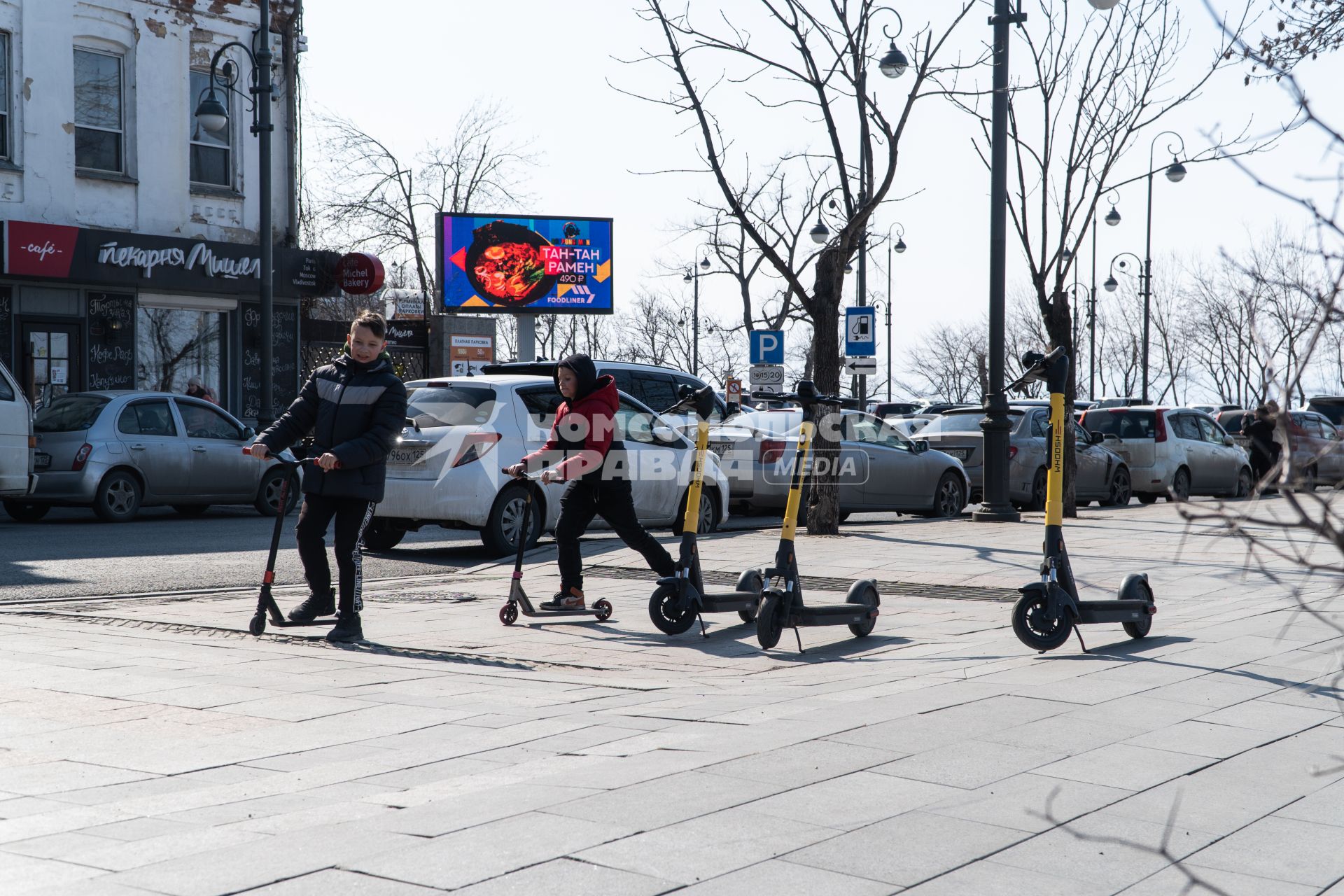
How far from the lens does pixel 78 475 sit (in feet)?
52.9

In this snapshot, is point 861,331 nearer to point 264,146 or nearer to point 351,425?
point 264,146

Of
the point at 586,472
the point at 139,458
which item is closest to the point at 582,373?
the point at 586,472

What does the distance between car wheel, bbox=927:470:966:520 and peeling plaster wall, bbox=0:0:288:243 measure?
46.7 ft

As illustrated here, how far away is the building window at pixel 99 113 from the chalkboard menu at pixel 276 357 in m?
3.54

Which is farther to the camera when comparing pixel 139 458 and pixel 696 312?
pixel 696 312

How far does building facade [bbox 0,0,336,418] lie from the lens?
23047 millimetres

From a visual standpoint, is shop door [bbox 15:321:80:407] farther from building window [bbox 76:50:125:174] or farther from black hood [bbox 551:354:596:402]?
black hood [bbox 551:354:596:402]

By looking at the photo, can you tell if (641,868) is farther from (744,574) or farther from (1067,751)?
(744,574)

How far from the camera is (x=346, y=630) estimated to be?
7.99 m

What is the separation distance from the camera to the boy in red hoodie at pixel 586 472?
8.86 meters

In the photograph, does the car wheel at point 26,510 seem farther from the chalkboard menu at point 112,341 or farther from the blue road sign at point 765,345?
the blue road sign at point 765,345

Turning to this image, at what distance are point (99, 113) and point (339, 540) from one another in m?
18.9

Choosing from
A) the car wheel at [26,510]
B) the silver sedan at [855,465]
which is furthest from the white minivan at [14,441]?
the silver sedan at [855,465]

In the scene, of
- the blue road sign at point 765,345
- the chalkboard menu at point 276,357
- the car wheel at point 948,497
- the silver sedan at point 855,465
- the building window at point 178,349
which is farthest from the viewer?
the chalkboard menu at point 276,357
